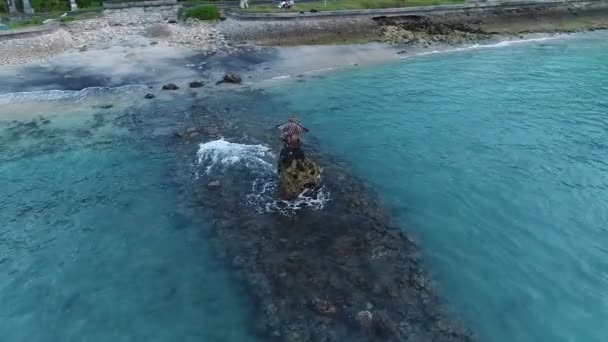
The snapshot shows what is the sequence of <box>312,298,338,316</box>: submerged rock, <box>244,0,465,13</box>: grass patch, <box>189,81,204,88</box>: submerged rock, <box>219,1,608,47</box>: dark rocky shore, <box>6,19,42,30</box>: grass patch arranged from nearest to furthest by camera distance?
1. <box>312,298,338,316</box>: submerged rock
2. <box>189,81,204,88</box>: submerged rock
3. <box>6,19,42,30</box>: grass patch
4. <box>219,1,608,47</box>: dark rocky shore
5. <box>244,0,465,13</box>: grass patch

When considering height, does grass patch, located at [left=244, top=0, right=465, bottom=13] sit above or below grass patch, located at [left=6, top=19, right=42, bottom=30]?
above

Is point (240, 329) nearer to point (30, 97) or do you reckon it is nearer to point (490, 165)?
point (490, 165)

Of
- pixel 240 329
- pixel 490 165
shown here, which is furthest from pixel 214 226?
pixel 490 165

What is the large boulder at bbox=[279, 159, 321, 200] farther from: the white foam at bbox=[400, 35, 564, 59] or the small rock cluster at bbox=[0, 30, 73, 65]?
the small rock cluster at bbox=[0, 30, 73, 65]

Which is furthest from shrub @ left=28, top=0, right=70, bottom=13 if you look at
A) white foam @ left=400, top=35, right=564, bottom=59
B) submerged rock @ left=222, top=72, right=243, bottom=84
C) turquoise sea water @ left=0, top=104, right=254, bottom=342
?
white foam @ left=400, top=35, right=564, bottom=59

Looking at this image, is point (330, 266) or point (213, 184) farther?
point (213, 184)

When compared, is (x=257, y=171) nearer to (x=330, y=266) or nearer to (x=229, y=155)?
(x=229, y=155)

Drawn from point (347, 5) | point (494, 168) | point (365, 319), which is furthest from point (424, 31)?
point (365, 319)
